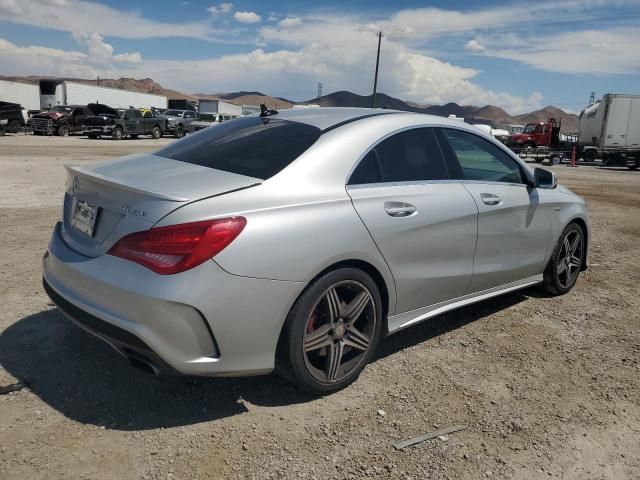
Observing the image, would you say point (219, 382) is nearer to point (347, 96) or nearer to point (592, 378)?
point (592, 378)

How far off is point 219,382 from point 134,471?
84 centimetres

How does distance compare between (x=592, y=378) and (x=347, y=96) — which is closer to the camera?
(x=592, y=378)

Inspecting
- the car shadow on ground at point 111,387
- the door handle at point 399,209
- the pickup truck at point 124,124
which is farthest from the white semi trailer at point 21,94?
the door handle at point 399,209

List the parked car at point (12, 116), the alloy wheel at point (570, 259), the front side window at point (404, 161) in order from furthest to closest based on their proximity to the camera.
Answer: the parked car at point (12, 116), the alloy wheel at point (570, 259), the front side window at point (404, 161)

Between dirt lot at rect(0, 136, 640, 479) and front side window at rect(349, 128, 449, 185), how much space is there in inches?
48.3

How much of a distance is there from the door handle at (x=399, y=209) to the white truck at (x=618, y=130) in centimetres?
2972

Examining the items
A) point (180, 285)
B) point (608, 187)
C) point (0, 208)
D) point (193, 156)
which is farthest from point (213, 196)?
point (608, 187)

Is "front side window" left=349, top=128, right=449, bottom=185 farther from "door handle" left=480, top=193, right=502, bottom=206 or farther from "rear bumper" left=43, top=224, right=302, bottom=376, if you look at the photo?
"rear bumper" left=43, top=224, right=302, bottom=376

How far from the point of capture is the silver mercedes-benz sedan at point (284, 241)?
250 centimetres

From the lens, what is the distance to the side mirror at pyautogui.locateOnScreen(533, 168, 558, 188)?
4453 mm

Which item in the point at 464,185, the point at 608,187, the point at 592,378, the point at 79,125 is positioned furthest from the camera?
the point at 79,125

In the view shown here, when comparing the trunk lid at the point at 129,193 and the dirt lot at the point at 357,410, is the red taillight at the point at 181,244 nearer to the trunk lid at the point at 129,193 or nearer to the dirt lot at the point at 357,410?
the trunk lid at the point at 129,193

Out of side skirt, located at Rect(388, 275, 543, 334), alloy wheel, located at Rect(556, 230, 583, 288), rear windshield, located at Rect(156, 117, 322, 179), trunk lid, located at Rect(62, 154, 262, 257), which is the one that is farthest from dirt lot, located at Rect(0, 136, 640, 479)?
rear windshield, located at Rect(156, 117, 322, 179)

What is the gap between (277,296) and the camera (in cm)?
267
